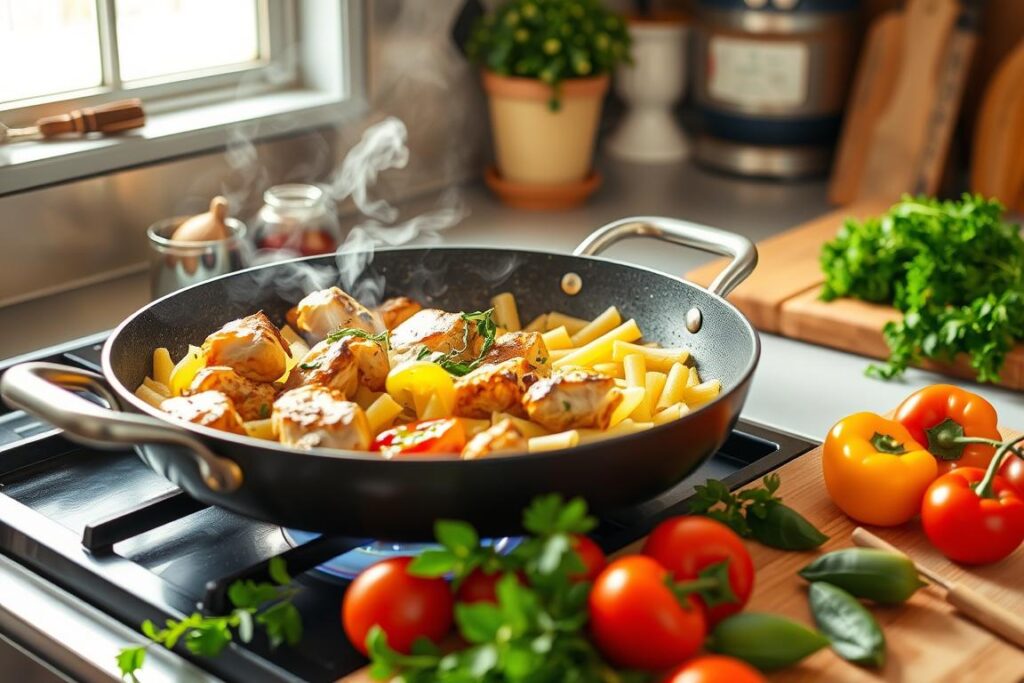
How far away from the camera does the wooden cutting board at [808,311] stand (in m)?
1.66

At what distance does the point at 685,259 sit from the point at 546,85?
0.42 meters

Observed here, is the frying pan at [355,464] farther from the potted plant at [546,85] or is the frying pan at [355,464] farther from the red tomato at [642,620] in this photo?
the potted plant at [546,85]

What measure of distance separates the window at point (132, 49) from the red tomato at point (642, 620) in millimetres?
1372

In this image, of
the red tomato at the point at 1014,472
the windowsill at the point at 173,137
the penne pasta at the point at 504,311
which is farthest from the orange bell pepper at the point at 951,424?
the windowsill at the point at 173,137

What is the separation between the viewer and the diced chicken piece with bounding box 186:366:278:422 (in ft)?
3.61

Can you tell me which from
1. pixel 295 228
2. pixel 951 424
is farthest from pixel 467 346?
pixel 295 228

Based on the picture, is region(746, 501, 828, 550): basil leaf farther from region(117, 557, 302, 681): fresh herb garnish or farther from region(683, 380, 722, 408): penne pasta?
region(117, 557, 302, 681): fresh herb garnish

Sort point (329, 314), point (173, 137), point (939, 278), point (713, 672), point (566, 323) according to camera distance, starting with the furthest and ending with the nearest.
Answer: point (173, 137)
point (939, 278)
point (566, 323)
point (329, 314)
point (713, 672)

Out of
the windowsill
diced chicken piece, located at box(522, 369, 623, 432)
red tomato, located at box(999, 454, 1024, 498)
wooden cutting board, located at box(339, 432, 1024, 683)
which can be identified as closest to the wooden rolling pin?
wooden cutting board, located at box(339, 432, 1024, 683)

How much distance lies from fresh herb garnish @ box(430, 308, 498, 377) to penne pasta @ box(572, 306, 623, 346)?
12 centimetres

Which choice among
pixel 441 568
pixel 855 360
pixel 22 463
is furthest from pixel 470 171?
pixel 441 568

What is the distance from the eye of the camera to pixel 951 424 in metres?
1.22

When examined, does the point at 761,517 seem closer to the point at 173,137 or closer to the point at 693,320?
the point at 693,320

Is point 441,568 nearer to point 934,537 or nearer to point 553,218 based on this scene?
point 934,537
